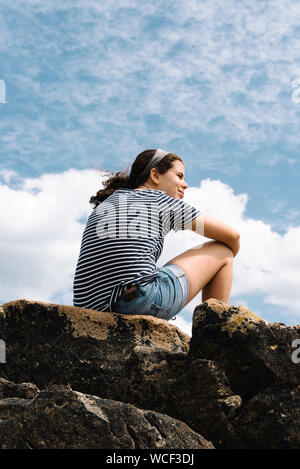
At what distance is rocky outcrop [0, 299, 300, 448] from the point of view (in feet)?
10.4

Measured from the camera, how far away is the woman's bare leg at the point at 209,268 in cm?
509

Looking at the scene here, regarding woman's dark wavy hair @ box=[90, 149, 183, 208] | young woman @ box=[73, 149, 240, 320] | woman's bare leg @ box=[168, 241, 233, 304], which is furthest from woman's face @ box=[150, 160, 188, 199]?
woman's bare leg @ box=[168, 241, 233, 304]

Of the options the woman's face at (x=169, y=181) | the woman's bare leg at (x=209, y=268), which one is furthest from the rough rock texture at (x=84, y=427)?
the woman's face at (x=169, y=181)

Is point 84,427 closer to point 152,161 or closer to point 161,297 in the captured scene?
point 161,297

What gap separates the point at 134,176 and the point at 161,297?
64.9 inches

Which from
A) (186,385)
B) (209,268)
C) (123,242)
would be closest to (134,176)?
(123,242)

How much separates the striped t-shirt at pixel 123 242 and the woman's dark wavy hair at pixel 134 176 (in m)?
0.49

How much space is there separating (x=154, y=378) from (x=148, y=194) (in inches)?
80.4

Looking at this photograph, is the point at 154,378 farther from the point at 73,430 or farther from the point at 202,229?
the point at 202,229

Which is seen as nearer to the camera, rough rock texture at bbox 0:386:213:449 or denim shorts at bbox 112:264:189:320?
rough rock texture at bbox 0:386:213:449

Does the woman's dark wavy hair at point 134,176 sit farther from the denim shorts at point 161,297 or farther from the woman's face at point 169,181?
the denim shorts at point 161,297

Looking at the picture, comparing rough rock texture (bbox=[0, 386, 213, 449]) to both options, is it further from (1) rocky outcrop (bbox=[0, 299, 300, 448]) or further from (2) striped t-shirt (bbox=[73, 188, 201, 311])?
(2) striped t-shirt (bbox=[73, 188, 201, 311])

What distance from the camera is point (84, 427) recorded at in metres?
3.08

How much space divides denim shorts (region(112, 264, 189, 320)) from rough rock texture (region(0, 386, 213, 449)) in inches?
62.2
